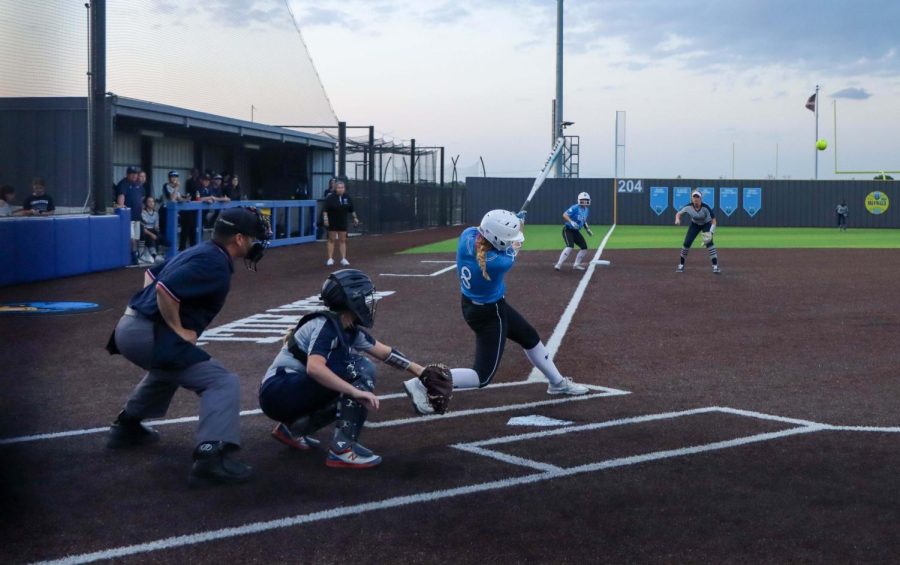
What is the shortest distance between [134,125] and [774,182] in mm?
36267

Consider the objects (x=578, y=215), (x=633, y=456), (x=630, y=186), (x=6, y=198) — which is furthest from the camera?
(x=630, y=186)

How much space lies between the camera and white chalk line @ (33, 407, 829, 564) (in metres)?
4.85

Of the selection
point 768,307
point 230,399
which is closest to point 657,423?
point 230,399

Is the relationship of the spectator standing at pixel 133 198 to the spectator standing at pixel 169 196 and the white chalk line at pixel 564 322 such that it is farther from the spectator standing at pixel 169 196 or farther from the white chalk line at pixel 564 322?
the white chalk line at pixel 564 322

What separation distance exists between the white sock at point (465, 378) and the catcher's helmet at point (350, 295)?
1842 mm

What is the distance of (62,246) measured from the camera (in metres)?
19.1

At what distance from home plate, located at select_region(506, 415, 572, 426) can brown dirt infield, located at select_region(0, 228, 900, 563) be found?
0.10 metres

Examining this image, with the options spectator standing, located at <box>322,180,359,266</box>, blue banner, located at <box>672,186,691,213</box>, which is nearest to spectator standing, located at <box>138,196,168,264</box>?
spectator standing, located at <box>322,180,359,266</box>

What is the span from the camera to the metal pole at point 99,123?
18781 mm

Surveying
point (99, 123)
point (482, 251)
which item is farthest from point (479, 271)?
point (99, 123)

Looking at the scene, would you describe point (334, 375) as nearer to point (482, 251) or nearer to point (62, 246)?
point (482, 251)

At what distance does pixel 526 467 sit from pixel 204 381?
2.03 metres

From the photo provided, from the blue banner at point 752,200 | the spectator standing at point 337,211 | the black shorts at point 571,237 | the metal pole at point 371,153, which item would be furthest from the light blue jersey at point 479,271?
the blue banner at point 752,200

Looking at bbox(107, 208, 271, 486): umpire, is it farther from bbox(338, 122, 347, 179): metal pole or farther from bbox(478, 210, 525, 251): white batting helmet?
bbox(338, 122, 347, 179): metal pole
